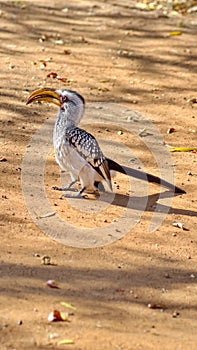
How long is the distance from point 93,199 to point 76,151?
450mm

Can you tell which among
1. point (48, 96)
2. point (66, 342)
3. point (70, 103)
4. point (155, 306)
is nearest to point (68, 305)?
point (66, 342)

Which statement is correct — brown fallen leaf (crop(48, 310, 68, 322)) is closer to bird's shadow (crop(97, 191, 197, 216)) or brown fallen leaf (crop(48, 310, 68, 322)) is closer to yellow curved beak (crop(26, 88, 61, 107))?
bird's shadow (crop(97, 191, 197, 216))

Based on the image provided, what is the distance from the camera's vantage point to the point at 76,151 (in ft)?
22.8

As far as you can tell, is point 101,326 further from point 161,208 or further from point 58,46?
point 58,46

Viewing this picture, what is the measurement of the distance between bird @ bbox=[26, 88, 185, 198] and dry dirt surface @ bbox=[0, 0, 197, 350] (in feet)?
0.96

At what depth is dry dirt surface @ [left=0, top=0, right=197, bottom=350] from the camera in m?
5.08

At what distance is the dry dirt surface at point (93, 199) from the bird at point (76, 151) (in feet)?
0.96

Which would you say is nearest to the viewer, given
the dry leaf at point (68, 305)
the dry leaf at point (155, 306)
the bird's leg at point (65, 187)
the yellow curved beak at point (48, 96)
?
the dry leaf at point (68, 305)

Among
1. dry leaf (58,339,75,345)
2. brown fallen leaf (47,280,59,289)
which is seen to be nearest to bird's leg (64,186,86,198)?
brown fallen leaf (47,280,59,289)

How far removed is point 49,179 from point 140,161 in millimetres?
1097

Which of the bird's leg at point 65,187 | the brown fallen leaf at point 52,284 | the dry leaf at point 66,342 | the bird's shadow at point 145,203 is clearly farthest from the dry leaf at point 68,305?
the bird's leg at point 65,187

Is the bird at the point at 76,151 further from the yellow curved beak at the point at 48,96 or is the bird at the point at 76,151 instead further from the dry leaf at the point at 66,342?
the dry leaf at the point at 66,342

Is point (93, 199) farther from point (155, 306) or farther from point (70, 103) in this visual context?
point (155, 306)

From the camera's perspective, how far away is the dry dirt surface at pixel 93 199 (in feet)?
16.7
